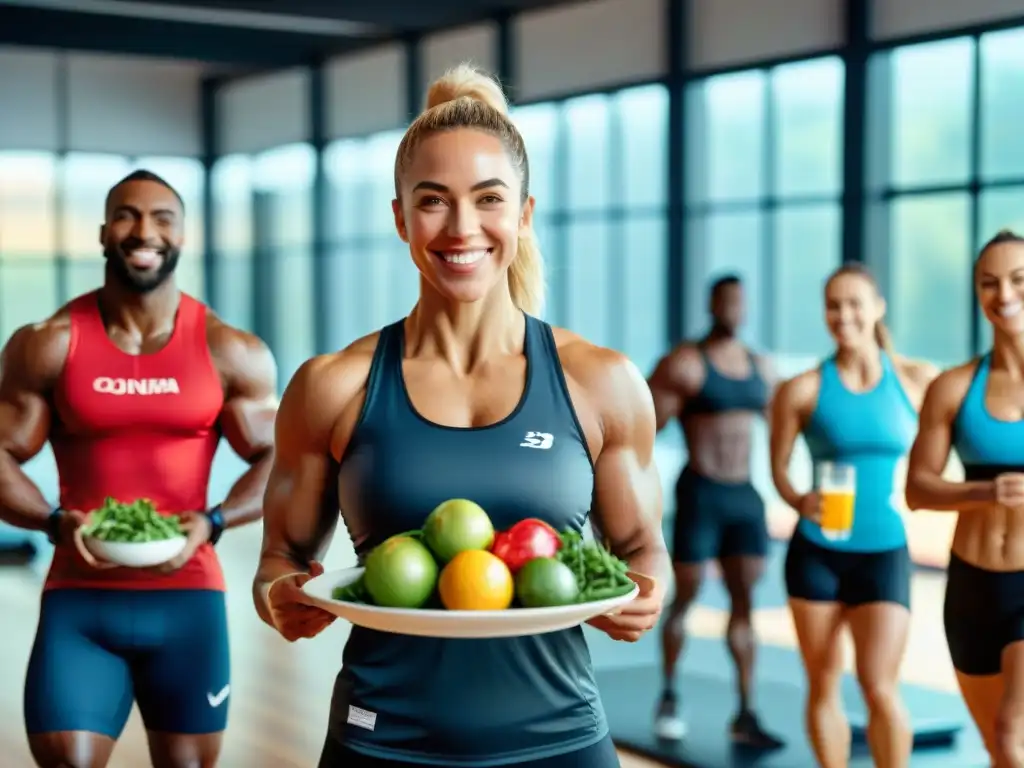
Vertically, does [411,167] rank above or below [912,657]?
above

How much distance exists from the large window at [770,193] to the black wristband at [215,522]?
753cm

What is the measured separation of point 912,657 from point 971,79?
3.93 metres

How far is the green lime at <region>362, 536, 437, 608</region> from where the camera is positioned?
172 cm

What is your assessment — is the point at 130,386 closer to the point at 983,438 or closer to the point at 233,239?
the point at 983,438

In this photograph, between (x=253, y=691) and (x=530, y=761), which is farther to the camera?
(x=253, y=691)

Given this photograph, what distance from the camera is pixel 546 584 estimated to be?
172cm

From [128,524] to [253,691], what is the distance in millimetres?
3138

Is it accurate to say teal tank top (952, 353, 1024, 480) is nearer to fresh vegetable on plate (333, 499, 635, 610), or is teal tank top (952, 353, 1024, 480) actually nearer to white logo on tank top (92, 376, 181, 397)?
white logo on tank top (92, 376, 181, 397)

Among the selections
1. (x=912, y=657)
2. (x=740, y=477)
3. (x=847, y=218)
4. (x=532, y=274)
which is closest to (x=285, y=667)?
(x=740, y=477)

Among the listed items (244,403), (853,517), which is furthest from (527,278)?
(853,517)

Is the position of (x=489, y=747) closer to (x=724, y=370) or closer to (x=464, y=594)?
(x=464, y=594)

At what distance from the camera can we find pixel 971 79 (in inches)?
359

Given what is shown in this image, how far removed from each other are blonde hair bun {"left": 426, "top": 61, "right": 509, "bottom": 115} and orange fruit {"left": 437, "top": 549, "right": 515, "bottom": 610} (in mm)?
633

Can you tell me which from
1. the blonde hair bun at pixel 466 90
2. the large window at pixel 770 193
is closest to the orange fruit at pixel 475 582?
the blonde hair bun at pixel 466 90
